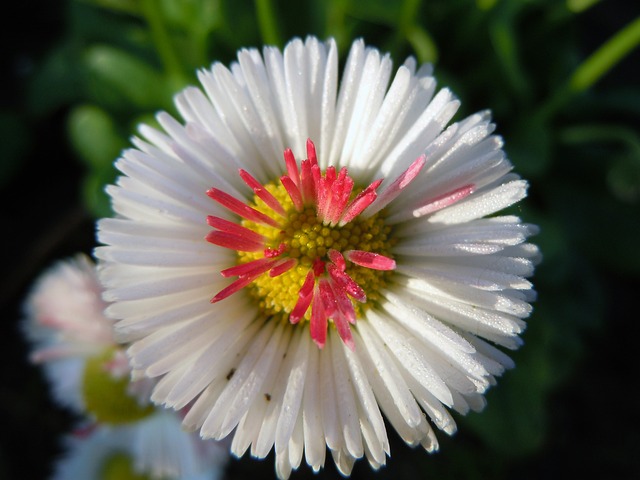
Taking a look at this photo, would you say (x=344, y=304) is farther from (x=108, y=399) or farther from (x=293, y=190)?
(x=108, y=399)

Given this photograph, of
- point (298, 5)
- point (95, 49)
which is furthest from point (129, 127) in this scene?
point (298, 5)

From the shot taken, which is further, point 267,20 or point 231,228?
point 267,20

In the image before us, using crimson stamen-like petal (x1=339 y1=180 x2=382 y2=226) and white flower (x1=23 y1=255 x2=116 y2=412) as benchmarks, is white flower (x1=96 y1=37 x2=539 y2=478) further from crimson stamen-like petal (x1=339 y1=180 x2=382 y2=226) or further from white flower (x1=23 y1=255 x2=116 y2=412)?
white flower (x1=23 y1=255 x2=116 y2=412)

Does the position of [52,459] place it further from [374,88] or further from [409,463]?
[374,88]

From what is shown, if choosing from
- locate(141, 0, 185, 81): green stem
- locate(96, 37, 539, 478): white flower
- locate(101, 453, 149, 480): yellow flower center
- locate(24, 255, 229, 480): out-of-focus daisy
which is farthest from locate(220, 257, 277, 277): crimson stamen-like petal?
locate(101, 453, 149, 480): yellow flower center

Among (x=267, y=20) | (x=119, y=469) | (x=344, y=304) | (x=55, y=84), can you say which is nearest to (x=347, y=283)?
(x=344, y=304)

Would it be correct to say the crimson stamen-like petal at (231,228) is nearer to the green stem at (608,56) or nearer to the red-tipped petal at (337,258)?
the red-tipped petal at (337,258)

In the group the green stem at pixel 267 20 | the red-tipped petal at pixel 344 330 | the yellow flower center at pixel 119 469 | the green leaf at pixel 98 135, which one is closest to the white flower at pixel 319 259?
the red-tipped petal at pixel 344 330
